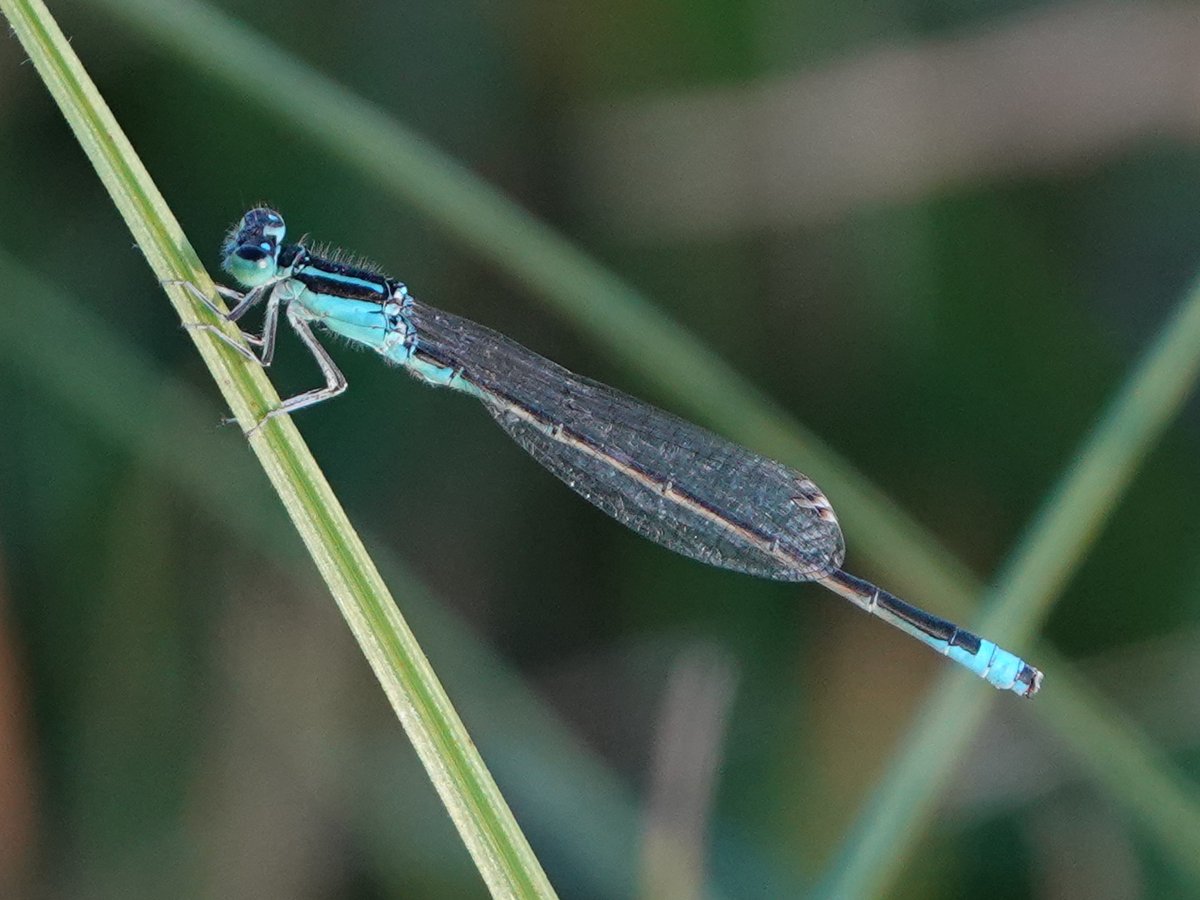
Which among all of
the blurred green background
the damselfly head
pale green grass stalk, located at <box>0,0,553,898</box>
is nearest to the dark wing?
the blurred green background

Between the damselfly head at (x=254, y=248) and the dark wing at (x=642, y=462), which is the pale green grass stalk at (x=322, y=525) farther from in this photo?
the dark wing at (x=642, y=462)

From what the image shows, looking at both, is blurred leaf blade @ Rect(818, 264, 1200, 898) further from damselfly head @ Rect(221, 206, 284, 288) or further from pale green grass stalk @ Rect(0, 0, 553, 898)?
damselfly head @ Rect(221, 206, 284, 288)

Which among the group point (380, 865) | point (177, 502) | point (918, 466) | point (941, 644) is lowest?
point (380, 865)

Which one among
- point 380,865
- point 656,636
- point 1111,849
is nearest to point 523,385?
point 656,636

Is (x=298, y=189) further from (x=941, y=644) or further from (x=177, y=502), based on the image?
(x=941, y=644)

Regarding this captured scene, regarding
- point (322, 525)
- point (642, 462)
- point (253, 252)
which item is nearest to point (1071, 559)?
point (642, 462)

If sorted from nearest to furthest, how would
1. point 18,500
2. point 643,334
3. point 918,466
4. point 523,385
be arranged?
point 643,334 < point 18,500 < point 523,385 < point 918,466

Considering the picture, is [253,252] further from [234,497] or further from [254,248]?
[234,497]
